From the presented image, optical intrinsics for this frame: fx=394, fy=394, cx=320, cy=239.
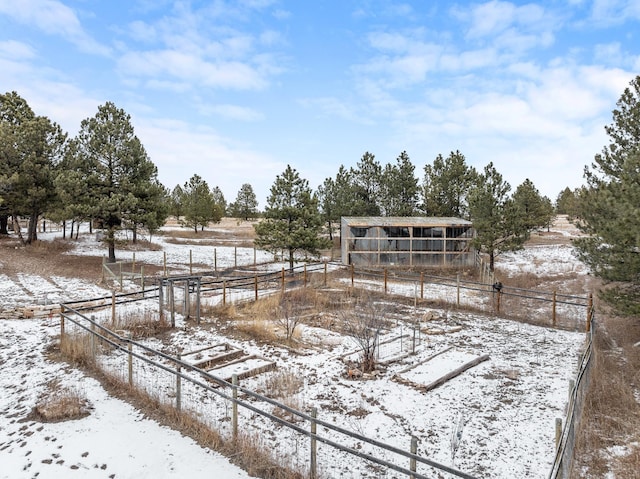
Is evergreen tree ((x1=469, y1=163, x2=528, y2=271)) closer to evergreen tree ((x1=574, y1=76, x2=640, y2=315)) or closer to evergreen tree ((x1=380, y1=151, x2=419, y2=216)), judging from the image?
evergreen tree ((x1=574, y1=76, x2=640, y2=315))

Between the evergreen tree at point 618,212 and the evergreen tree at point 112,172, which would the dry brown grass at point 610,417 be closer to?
the evergreen tree at point 618,212

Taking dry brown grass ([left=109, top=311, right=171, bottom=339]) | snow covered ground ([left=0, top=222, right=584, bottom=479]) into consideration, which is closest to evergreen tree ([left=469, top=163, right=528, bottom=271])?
snow covered ground ([left=0, top=222, right=584, bottom=479])

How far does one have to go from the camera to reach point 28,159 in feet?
82.0

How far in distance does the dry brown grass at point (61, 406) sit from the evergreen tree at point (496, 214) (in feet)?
69.3

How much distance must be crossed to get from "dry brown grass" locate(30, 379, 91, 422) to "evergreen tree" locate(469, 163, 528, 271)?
2111cm

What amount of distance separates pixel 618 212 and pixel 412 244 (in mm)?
17062

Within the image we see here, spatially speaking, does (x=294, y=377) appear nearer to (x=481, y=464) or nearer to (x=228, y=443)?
(x=228, y=443)

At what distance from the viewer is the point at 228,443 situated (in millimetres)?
6172

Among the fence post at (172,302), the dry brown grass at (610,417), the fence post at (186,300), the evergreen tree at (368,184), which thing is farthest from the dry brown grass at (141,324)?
the evergreen tree at (368,184)

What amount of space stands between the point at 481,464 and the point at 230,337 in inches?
310

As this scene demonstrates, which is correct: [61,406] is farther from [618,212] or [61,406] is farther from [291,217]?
A: [291,217]

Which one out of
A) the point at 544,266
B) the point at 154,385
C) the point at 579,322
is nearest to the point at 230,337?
the point at 154,385

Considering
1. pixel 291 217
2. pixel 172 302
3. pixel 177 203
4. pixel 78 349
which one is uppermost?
pixel 177 203

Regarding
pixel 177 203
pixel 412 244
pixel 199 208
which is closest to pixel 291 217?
pixel 412 244
